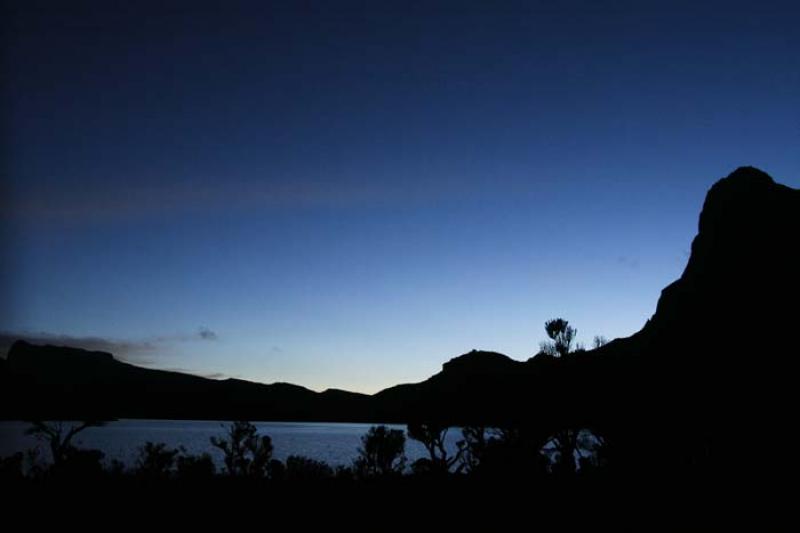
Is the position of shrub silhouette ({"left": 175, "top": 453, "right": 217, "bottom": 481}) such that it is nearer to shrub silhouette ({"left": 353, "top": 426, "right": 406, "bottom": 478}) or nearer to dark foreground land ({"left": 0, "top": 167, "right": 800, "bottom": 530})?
dark foreground land ({"left": 0, "top": 167, "right": 800, "bottom": 530})

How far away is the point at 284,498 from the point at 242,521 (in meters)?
7.05

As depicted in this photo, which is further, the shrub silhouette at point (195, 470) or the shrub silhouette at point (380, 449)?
the shrub silhouette at point (380, 449)

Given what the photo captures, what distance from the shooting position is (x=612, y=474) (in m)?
42.7

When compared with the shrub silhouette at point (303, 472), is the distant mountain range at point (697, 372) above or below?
above

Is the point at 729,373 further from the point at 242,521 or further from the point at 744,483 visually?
the point at 242,521

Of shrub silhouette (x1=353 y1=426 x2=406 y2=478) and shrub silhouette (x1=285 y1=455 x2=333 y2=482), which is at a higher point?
shrub silhouette (x1=353 y1=426 x2=406 y2=478)

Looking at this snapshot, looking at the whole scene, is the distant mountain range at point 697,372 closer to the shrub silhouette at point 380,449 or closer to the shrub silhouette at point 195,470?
the shrub silhouette at point 380,449

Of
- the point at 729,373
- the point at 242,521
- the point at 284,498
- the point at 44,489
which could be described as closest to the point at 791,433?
the point at 729,373

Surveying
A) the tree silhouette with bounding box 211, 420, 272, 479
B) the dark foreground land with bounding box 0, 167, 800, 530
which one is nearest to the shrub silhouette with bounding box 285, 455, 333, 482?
the dark foreground land with bounding box 0, 167, 800, 530

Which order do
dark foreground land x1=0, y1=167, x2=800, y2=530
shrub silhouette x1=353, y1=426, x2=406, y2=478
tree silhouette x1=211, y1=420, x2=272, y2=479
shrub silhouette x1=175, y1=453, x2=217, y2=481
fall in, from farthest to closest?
tree silhouette x1=211, y1=420, x2=272, y2=479 < shrub silhouette x1=353, y1=426, x2=406, y2=478 < shrub silhouette x1=175, y1=453, x2=217, y2=481 < dark foreground land x1=0, y1=167, x2=800, y2=530

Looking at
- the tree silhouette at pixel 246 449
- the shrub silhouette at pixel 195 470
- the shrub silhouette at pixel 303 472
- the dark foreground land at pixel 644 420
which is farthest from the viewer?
the tree silhouette at pixel 246 449

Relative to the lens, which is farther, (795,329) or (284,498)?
(795,329)

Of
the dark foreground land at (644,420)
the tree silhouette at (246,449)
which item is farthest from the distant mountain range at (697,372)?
the tree silhouette at (246,449)

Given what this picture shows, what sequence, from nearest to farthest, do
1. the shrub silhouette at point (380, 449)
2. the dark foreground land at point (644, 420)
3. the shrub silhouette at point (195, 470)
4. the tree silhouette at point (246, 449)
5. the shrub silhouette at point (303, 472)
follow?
the dark foreground land at point (644, 420) < the shrub silhouette at point (195, 470) < the shrub silhouette at point (303, 472) < the shrub silhouette at point (380, 449) < the tree silhouette at point (246, 449)
